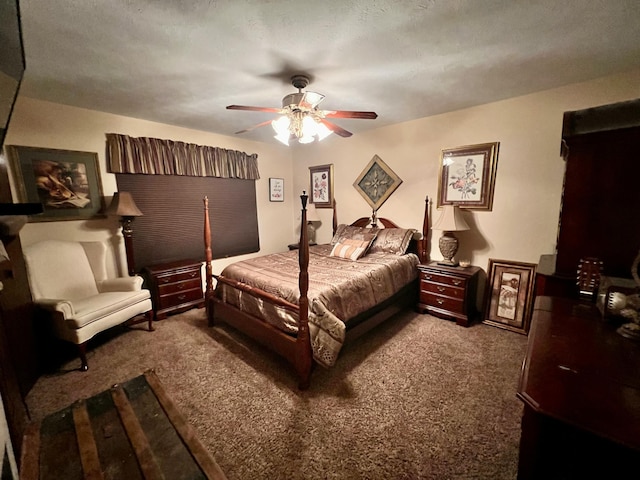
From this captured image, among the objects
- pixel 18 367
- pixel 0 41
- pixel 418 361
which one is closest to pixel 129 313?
Result: pixel 18 367

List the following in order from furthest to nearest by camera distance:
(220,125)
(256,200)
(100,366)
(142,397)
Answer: (256,200), (220,125), (100,366), (142,397)

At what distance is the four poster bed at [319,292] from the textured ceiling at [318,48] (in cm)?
109

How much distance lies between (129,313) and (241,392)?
5.09 ft

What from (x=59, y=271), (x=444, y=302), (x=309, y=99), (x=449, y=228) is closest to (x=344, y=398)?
(x=444, y=302)

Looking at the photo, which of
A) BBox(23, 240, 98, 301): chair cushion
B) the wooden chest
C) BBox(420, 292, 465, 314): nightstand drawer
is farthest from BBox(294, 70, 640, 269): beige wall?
BBox(23, 240, 98, 301): chair cushion

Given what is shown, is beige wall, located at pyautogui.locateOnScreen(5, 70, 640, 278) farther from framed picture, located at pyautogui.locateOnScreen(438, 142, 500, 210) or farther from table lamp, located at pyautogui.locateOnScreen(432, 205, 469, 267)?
table lamp, located at pyautogui.locateOnScreen(432, 205, 469, 267)

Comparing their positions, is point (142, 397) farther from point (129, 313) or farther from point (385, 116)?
point (385, 116)

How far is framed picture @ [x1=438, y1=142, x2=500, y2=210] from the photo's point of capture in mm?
2877

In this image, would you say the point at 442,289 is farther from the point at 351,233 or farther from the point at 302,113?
the point at 302,113

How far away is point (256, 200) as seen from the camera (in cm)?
439

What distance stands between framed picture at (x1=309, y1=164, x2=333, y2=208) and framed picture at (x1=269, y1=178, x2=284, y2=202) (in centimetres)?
56

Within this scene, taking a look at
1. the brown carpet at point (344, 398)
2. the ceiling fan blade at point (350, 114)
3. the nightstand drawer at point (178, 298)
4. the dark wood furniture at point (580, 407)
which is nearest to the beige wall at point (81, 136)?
the nightstand drawer at point (178, 298)

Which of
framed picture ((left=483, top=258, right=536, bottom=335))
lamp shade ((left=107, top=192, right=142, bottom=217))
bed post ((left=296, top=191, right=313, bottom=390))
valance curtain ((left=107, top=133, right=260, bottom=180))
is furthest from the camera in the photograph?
valance curtain ((left=107, top=133, right=260, bottom=180))

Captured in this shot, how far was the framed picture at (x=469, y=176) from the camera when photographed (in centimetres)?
288
